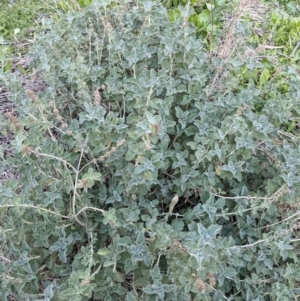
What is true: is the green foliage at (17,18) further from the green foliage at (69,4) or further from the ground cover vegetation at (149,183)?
the ground cover vegetation at (149,183)

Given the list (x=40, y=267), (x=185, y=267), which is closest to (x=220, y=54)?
(x=185, y=267)

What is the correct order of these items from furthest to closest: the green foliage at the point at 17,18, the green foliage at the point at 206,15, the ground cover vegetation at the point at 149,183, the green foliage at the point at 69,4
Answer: the green foliage at the point at 17,18
the green foliage at the point at 69,4
the green foliage at the point at 206,15
the ground cover vegetation at the point at 149,183

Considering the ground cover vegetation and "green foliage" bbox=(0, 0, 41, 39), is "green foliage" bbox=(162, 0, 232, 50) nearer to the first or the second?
the ground cover vegetation

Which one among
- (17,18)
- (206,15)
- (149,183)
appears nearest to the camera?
(149,183)

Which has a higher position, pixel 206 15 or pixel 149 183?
pixel 206 15

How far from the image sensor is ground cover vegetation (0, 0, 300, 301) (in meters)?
1.82

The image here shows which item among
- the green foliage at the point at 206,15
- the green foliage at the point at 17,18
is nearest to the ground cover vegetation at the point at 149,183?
the green foliage at the point at 206,15

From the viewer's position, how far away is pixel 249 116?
6.87 feet

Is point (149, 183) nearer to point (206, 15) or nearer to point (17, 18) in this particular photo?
point (206, 15)

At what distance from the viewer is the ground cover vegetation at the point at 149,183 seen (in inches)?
71.5

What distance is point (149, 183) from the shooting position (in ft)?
6.35

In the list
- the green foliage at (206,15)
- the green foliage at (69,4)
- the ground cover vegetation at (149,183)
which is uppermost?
the green foliage at (69,4)

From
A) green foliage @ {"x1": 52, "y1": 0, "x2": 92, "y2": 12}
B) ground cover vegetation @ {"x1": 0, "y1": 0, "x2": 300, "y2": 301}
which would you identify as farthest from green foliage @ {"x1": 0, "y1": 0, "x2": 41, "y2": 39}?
ground cover vegetation @ {"x1": 0, "y1": 0, "x2": 300, "y2": 301}

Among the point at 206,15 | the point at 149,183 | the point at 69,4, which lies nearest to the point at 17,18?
the point at 69,4
